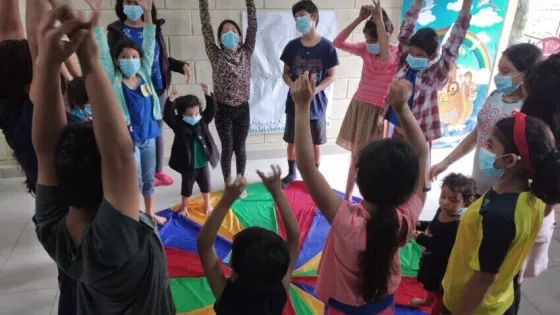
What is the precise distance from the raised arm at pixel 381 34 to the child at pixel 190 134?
46.2 inches

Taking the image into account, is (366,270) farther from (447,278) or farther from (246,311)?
(447,278)

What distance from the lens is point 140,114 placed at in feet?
8.39

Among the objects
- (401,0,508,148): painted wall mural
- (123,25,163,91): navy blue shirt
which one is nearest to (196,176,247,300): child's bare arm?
(123,25,163,91): navy blue shirt

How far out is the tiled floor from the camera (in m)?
2.18

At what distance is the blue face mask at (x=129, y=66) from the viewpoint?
2410 mm

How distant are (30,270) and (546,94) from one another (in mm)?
2823

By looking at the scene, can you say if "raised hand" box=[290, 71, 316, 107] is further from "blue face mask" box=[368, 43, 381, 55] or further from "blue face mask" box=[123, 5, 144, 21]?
"blue face mask" box=[123, 5, 144, 21]

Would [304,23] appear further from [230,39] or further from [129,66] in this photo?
[129,66]

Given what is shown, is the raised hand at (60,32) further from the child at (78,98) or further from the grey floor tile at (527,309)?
the grey floor tile at (527,309)

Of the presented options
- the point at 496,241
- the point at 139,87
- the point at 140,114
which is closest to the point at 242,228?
the point at 140,114

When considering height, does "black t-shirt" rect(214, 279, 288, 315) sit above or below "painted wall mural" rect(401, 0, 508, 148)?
below

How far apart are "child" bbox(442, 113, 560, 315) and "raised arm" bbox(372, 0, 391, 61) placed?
1393mm

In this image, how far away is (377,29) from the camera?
267 cm

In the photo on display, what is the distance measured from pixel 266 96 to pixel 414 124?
254 centimetres
